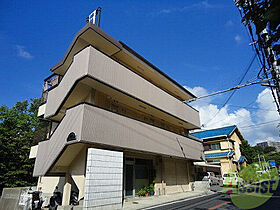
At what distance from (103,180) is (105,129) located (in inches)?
98.6

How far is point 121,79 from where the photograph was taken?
1130 centimetres

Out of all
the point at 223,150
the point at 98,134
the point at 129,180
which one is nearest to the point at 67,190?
the point at 129,180

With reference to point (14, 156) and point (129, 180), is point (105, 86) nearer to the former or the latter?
point (129, 180)

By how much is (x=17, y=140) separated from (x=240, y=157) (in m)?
36.8

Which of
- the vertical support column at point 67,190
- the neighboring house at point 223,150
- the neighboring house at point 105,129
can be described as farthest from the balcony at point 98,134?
the neighboring house at point 223,150

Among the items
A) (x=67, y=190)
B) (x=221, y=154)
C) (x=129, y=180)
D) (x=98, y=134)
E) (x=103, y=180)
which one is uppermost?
(x=98, y=134)

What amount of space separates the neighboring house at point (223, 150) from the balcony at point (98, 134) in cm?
2077

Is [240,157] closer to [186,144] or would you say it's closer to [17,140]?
[186,144]

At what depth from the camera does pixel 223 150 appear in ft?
102

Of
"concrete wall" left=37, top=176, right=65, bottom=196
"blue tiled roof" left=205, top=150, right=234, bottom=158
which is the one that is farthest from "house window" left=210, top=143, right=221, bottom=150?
"concrete wall" left=37, top=176, right=65, bottom=196

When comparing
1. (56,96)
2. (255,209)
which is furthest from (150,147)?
(56,96)

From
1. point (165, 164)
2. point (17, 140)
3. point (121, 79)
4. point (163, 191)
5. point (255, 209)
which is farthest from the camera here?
point (17, 140)

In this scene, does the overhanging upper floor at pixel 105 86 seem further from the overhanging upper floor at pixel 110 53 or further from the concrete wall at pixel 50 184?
the concrete wall at pixel 50 184

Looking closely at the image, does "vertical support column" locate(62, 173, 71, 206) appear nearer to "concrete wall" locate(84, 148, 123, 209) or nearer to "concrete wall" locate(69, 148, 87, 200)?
"concrete wall" locate(69, 148, 87, 200)
